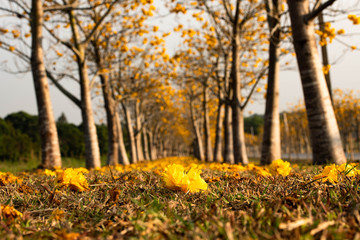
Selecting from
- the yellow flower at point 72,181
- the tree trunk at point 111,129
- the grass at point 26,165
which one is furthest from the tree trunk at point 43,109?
the yellow flower at point 72,181

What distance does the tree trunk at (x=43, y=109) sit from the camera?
7562 millimetres

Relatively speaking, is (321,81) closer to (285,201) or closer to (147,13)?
(285,201)

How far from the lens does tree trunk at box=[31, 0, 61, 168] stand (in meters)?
7.56

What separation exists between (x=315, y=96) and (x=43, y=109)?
6629mm

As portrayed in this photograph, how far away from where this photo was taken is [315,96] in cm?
560

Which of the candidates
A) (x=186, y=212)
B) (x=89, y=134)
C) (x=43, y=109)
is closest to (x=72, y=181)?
(x=186, y=212)

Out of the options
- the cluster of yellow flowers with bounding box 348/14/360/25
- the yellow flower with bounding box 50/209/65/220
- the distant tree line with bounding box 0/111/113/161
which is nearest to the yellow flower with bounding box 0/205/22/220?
the yellow flower with bounding box 50/209/65/220

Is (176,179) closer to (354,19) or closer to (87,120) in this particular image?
(354,19)

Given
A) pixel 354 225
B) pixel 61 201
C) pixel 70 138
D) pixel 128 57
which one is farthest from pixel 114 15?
pixel 70 138

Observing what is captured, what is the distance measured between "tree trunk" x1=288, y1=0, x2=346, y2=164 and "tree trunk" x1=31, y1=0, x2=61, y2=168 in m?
6.26

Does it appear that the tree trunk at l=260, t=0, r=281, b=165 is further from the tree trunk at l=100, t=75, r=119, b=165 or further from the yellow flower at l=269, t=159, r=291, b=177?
the tree trunk at l=100, t=75, r=119, b=165

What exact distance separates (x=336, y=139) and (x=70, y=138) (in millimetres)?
32522

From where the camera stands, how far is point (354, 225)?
1001 mm

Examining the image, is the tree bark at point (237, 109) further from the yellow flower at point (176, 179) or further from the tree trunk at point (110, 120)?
the yellow flower at point (176, 179)
